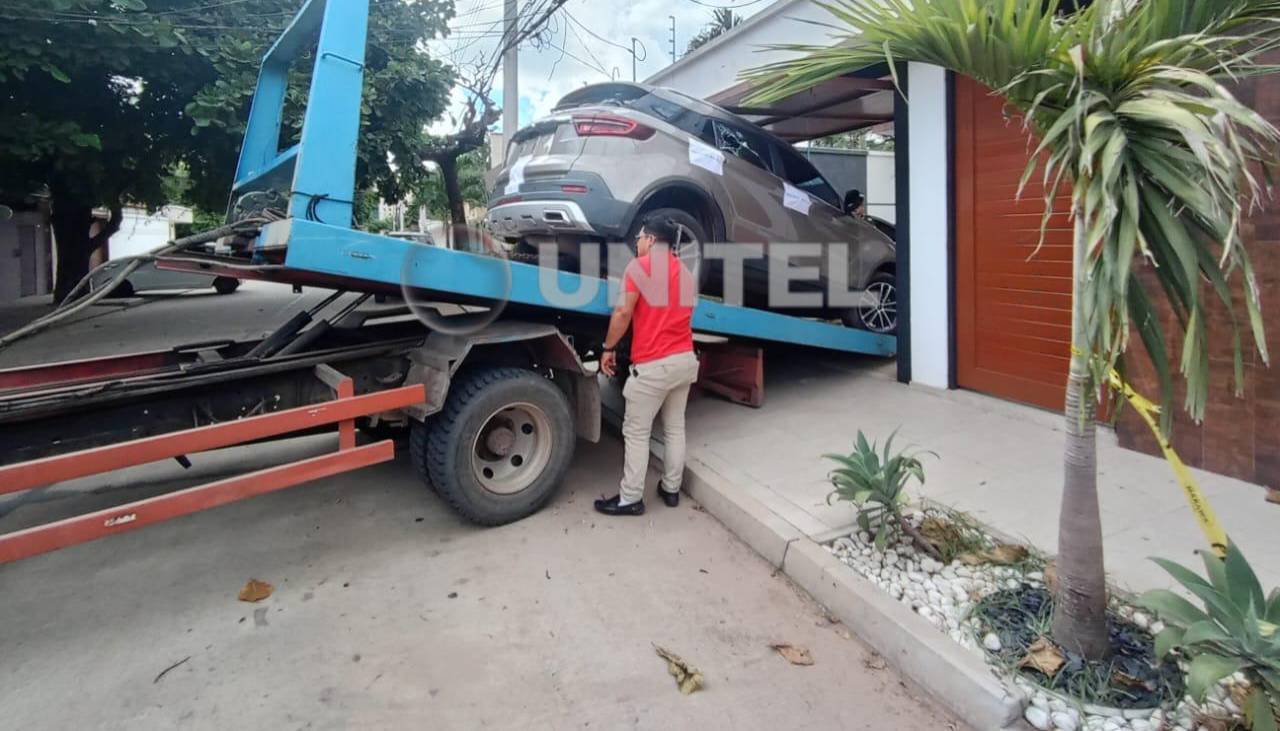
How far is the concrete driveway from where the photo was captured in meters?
2.52

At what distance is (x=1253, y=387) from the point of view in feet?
12.2

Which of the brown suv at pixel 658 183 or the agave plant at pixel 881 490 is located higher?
the brown suv at pixel 658 183

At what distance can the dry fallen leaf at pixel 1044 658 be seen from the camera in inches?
93.6

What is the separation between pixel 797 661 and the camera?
276 cm

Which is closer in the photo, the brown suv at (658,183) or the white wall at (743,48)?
the brown suv at (658,183)

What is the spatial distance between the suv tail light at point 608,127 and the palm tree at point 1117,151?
2.78m

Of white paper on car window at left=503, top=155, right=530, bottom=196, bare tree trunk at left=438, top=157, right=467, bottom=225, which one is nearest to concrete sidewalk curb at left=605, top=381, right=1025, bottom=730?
white paper on car window at left=503, top=155, right=530, bottom=196

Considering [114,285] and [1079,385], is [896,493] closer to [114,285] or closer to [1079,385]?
[1079,385]

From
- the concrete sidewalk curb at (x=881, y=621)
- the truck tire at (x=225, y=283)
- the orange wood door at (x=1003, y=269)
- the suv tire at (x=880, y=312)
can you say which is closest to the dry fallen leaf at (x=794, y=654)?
the concrete sidewalk curb at (x=881, y=621)

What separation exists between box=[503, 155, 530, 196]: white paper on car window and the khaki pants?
1.98 metres

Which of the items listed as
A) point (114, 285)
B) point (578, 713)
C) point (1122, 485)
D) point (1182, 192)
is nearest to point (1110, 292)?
point (1182, 192)

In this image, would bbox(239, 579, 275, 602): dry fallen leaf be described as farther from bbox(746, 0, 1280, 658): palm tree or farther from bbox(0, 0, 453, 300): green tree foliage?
bbox(0, 0, 453, 300): green tree foliage

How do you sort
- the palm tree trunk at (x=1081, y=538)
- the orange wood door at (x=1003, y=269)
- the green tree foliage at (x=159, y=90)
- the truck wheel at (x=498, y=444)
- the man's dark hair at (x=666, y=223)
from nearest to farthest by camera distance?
the palm tree trunk at (x=1081, y=538)
the truck wheel at (x=498, y=444)
the man's dark hair at (x=666, y=223)
the orange wood door at (x=1003, y=269)
the green tree foliage at (x=159, y=90)

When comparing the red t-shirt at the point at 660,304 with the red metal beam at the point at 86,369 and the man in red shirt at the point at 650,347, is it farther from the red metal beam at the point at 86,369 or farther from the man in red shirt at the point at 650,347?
the red metal beam at the point at 86,369
